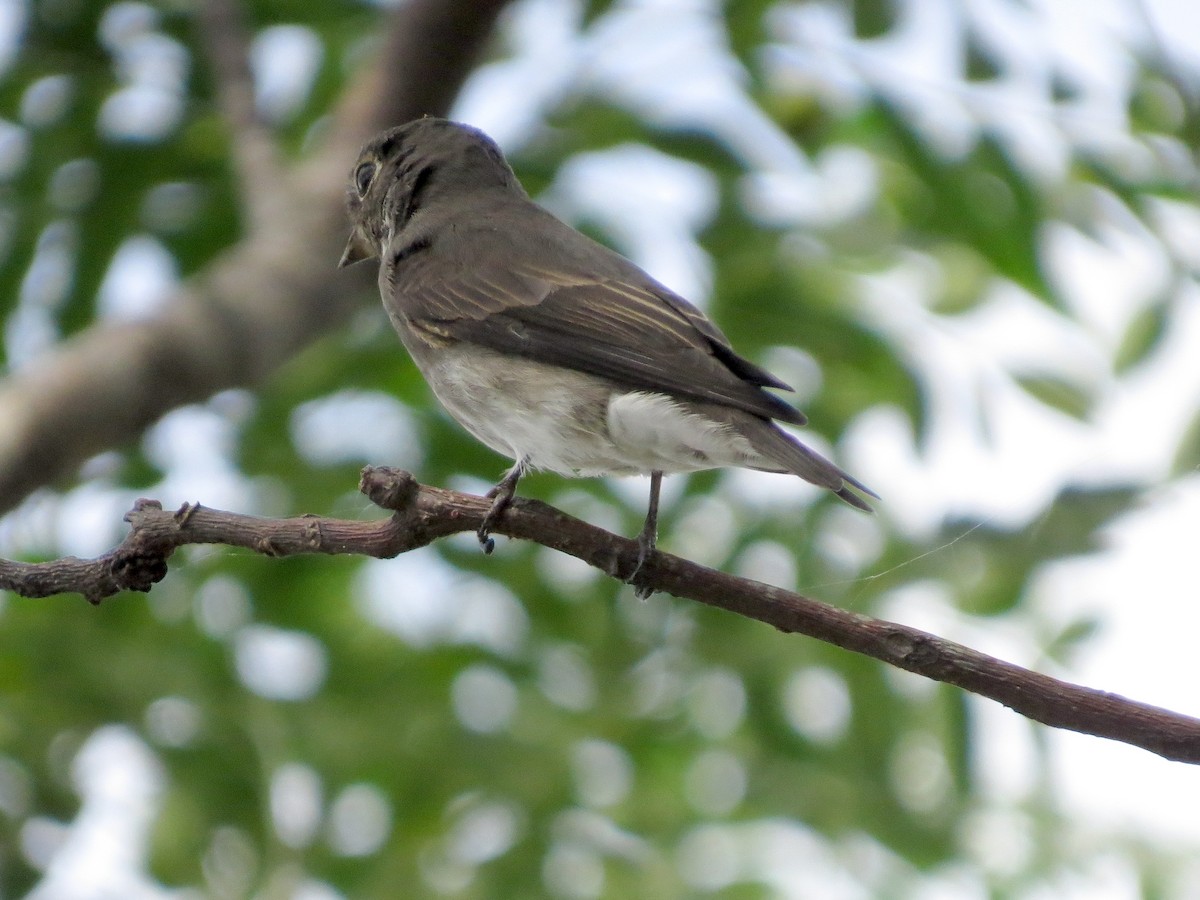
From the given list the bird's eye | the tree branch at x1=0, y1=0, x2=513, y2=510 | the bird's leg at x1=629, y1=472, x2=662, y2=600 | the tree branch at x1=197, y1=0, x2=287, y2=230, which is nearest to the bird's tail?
the bird's leg at x1=629, y1=472, x2=662, y2=600

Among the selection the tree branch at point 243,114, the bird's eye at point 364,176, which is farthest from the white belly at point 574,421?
the tree branch at point 243,114

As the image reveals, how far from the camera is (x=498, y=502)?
2.38 meters

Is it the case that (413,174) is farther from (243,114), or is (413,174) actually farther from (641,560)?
(641,560)

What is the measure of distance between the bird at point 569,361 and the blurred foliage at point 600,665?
647 millimetres

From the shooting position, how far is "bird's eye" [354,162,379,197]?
448 cm

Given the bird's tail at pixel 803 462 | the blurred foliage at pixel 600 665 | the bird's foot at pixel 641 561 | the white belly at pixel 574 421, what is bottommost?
the blurred foliage at pixel 600 665

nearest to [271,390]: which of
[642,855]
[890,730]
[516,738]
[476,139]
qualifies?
[476,139]

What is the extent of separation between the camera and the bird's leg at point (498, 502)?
7.68ft

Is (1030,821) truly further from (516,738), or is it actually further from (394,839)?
(394,839)

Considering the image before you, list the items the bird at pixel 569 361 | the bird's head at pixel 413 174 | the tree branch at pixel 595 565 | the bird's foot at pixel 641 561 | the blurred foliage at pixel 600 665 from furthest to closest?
the bird's head at pixel 413 174 < the blurred foliage at pixel 600 665 < the bird at pixel 569 361 < the bird's foot at pixel 641 561 < the tree branch at pixel 595 565

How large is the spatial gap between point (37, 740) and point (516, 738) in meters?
1.38

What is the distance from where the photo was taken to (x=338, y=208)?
4.72 meters

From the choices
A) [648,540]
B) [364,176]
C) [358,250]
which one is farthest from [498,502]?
[364,176]

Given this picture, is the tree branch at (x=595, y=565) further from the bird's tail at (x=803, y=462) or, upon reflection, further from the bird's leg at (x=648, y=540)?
the bird's tail at (x=803, y=462)
